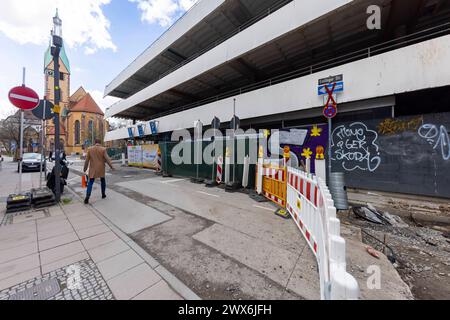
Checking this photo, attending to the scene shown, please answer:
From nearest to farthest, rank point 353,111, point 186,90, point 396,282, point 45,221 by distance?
1. point 396,282
2. point 45,221
3. point 353,111
4. point 186,90

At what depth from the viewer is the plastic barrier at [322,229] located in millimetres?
1032

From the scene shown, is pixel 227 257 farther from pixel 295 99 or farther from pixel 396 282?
pixel 295 99

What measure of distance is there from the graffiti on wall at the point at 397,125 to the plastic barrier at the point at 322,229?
199 inches

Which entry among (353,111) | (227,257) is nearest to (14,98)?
(227,257)

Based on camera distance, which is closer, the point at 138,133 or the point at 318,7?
the point at 318,7

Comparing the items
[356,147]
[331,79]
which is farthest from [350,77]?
[356,147]

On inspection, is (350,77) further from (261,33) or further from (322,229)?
(322,229)

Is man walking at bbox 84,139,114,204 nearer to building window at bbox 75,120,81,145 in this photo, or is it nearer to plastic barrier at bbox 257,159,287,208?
plastic barrier at bbox 257,159,287,208

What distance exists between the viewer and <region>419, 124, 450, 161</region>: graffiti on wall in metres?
5.30

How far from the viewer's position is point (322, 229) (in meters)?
2.06

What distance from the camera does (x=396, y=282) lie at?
6.57 ft

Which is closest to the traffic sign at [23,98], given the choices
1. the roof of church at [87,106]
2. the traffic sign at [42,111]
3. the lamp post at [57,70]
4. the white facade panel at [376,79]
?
the traffic sign at [42,111]

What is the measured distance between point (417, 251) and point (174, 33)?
18.1 m
